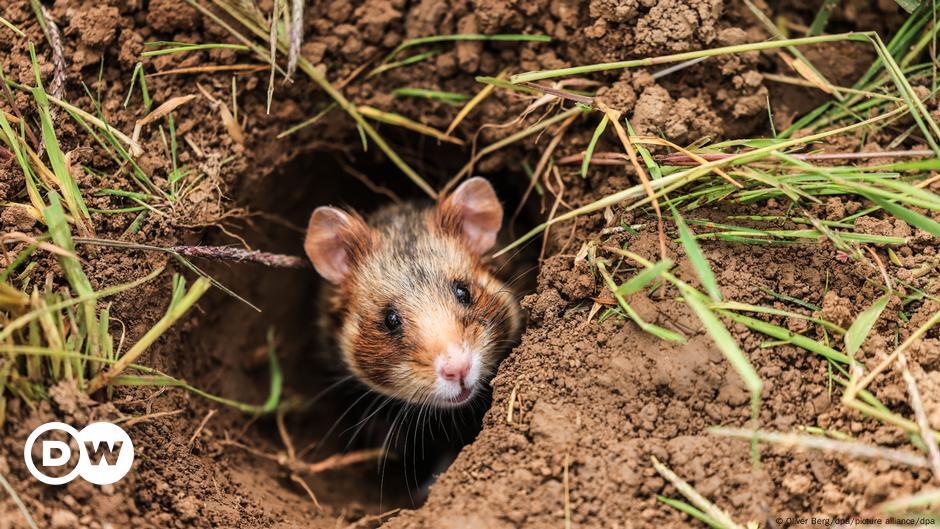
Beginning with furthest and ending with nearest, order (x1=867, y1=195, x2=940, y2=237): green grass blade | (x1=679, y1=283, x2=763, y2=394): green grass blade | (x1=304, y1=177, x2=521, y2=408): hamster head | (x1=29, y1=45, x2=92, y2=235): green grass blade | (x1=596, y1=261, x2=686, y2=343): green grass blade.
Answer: (x1=304, y1=177, x2=521, y2=408): hamster head → (x1=29, y1=45, x2=92, y2=235): green grass blade → (x1=596, y1=261, x2=686, y2=343): green grass blade → (x1=867, y1=195, x2=940, y2=237): green grass blade → (x1=679, y1=283, x2=763, y2=394): green grass blade

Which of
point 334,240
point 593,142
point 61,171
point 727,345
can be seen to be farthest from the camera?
point 334,240

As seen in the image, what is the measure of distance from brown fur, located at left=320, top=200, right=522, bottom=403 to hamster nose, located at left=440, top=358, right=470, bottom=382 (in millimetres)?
107

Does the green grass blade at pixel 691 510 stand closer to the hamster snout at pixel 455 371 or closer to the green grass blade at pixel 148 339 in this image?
the hamster snout at pixel 455 371

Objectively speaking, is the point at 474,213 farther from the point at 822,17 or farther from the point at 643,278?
the point at 822,17

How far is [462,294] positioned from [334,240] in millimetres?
985

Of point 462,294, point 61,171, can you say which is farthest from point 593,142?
point 61,171

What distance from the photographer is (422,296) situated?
4.49 metres

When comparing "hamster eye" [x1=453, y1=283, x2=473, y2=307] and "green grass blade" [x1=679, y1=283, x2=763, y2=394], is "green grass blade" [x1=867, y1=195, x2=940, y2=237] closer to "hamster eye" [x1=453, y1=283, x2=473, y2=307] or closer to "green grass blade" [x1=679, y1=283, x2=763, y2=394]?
"green grass blade" [x1=679, y1=283, x2=763, y2=394]

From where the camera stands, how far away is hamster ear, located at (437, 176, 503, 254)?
4.84 meters

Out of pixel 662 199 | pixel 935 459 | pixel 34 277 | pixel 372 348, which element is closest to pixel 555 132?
pixel 662 199

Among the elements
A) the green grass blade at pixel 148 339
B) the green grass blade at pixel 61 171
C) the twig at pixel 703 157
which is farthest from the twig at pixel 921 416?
the green grass blade at pixel 61 171

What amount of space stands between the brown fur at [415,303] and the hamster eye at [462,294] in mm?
33

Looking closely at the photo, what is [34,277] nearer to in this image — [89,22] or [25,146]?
[25,146]

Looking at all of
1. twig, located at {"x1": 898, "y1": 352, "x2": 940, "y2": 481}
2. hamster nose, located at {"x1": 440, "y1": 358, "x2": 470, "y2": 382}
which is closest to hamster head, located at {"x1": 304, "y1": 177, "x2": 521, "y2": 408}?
hamster nose, located at {"x1": 440, "y1": 358, "x2": 470, "y2": 382}
